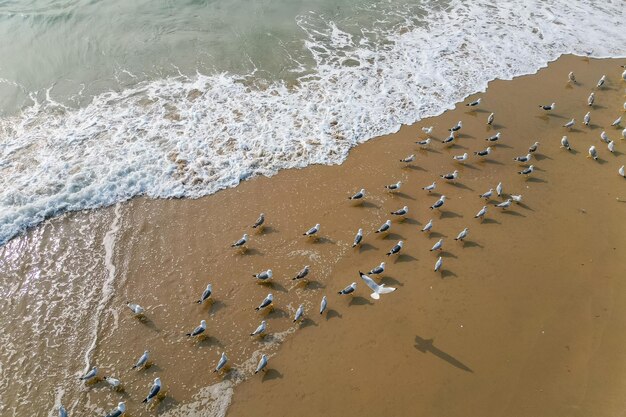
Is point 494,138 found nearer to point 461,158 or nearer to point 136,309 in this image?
point 461,158

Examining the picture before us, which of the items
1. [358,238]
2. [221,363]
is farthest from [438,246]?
[221,363]

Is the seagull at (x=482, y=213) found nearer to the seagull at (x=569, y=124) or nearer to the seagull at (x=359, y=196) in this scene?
the seagull at (x=359, y=196)

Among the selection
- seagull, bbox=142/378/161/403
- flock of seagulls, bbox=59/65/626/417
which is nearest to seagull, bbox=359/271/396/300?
flock of seagulls, bbox=59/65/626/417

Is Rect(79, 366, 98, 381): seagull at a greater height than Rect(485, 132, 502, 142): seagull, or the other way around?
Rect(485, 132, 502, 142): seagull

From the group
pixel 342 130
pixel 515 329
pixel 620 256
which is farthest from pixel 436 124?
pixel 515 329

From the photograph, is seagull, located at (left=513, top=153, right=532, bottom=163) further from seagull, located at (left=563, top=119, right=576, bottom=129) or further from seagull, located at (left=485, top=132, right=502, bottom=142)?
seagull, located at (left=563, top=119, right=576, bottom=129)

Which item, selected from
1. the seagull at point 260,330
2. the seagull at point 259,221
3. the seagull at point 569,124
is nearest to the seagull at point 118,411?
the seagull at point 260,330
